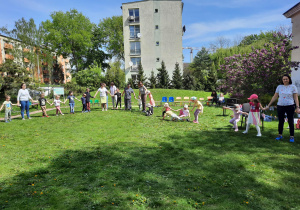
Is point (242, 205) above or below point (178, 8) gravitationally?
below

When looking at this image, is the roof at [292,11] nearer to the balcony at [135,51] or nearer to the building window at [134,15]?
the balcony at [135,51]

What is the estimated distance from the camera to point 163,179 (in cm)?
454

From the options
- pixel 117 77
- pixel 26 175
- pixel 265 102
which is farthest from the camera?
pixel 117 77

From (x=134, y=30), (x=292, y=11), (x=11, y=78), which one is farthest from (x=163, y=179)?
(x=134, y=30)

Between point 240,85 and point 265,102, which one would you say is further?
point 240,85

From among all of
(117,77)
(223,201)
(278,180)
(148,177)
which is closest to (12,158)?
(148,177)

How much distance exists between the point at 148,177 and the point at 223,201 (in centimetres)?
167

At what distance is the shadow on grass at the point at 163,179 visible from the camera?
3.63 m

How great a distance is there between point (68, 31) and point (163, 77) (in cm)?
2502

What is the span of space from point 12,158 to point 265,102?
1645 cm

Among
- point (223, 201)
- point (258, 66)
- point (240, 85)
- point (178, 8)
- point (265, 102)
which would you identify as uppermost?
point (178, 8)

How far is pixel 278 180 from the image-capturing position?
14.4 feet

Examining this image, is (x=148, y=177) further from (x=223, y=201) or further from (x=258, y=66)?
(x=258, y=66)

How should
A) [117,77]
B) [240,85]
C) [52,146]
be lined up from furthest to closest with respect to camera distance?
[117,77] → [240,85] → [52,146]
